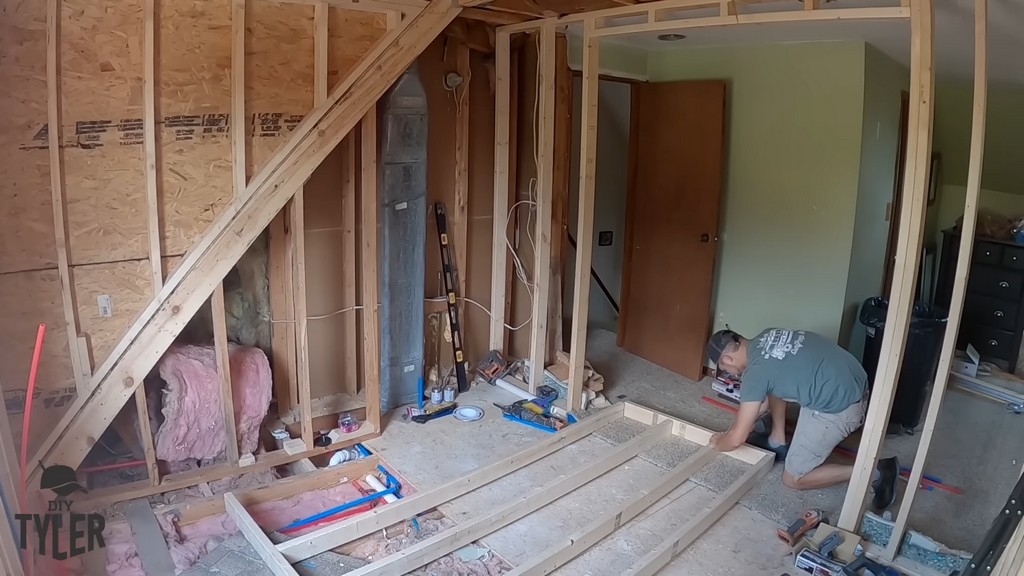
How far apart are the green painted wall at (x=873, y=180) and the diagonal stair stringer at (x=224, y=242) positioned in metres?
2.70

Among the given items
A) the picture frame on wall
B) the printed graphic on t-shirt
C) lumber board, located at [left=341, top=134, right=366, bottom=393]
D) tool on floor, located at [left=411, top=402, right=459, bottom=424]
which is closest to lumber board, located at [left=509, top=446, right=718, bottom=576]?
the printed graphic on t-shirt

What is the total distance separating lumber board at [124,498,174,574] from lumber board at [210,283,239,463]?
0.43 meters

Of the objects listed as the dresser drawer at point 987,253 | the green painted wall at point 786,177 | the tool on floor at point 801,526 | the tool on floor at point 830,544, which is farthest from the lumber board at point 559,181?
the dresser drawer at point 987,253

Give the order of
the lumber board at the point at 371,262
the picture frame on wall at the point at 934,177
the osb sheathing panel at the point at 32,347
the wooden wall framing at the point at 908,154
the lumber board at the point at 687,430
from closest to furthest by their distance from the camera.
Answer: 1. the wooden wall framing at the point at 908,154
2. the osb sheathing panel at the point at 32,347
3. the lumber board at the point at 371,262
4. the lumber board at the point at 687,430
5. the picture frame on wall at the point at 934,177

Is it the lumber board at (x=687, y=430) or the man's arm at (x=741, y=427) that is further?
the lumber board at (x=687, y=430)

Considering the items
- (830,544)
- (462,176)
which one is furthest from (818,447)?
(462,176)

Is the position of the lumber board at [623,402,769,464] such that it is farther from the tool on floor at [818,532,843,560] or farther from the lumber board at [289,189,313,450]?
the lumber board at [289,189,313,450]

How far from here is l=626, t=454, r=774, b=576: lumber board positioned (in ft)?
8.72

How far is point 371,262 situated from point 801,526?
245cm

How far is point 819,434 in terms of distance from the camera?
3.34m

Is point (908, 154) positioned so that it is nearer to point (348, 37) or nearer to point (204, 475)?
point (348, 37)

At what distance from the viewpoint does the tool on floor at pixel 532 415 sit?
398 cm

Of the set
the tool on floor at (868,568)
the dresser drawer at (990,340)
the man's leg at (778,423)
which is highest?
the dresser drawer at (990,340)

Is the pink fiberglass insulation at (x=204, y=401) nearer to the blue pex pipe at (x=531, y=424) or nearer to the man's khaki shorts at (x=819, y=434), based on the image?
the blue pex pipe at (x=531, y=424)
